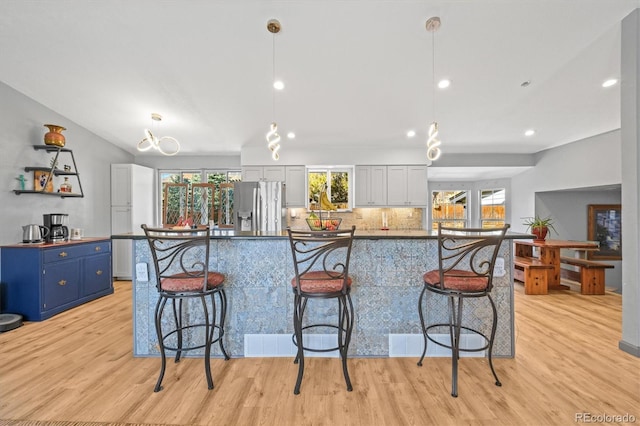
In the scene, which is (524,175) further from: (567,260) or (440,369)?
(440,369)

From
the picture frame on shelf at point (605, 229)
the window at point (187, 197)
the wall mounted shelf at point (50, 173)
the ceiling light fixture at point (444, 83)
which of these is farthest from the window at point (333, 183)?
the picture frame on shelf at point (605, 229)

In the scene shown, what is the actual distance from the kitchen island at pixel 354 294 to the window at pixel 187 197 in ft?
12.8

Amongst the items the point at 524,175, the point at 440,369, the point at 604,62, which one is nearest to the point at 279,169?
the point at 440,369

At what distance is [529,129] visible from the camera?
4734 millimetres

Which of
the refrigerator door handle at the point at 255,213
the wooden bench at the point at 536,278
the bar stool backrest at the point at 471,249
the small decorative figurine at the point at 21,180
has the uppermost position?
the small decorative figurine at the point at 21,180

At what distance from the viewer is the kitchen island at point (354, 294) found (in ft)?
7.42

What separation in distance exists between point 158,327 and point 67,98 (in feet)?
12.6

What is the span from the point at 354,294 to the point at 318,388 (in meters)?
0.71

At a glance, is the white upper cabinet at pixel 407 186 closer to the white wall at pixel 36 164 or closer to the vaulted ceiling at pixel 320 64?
the vaulted ceiling at pixel 320 64

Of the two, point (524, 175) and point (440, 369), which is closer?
point (440, 369)

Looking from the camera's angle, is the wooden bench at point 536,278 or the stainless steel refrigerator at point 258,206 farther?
the stainless steel refrigerator at point 258,206

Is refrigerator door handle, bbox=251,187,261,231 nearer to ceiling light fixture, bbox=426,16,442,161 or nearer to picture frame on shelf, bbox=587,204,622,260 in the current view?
ceiling light fixture, bbox=426,16,442,161

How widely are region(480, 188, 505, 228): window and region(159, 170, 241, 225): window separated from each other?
6.74 m

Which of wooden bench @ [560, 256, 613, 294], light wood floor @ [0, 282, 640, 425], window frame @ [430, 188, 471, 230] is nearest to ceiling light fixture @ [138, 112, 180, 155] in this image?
light wood floor @ [0, 282, 640, 425]
